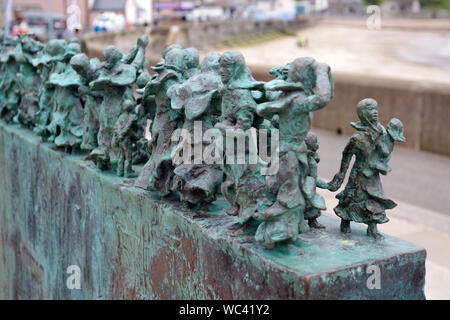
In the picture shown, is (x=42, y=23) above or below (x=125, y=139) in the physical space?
above

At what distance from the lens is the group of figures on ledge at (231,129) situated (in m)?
3.12

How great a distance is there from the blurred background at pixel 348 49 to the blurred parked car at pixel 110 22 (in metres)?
0.05

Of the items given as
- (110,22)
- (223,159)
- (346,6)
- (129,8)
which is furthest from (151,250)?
(346,6)

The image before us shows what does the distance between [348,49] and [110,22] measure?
13.1 m

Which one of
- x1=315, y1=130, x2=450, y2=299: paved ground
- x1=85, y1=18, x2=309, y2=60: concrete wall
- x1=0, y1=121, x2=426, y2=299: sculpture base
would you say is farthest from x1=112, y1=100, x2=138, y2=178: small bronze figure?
Answer: x1=85, y1=18, x2=309, y2=60: concrete wall

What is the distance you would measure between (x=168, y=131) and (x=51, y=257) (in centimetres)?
218

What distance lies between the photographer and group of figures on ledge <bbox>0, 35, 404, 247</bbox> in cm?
312

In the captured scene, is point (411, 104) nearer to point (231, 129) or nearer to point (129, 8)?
point (231, 129)

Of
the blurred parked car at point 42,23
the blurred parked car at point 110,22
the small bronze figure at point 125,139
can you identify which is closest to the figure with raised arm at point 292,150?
the small bronze figure at point 125,139

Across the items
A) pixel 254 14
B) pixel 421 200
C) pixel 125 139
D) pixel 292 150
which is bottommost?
pixel 421 200

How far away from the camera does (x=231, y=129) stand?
11.1ft

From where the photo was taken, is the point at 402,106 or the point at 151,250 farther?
the point at 402,106

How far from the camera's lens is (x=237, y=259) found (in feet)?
10.7
